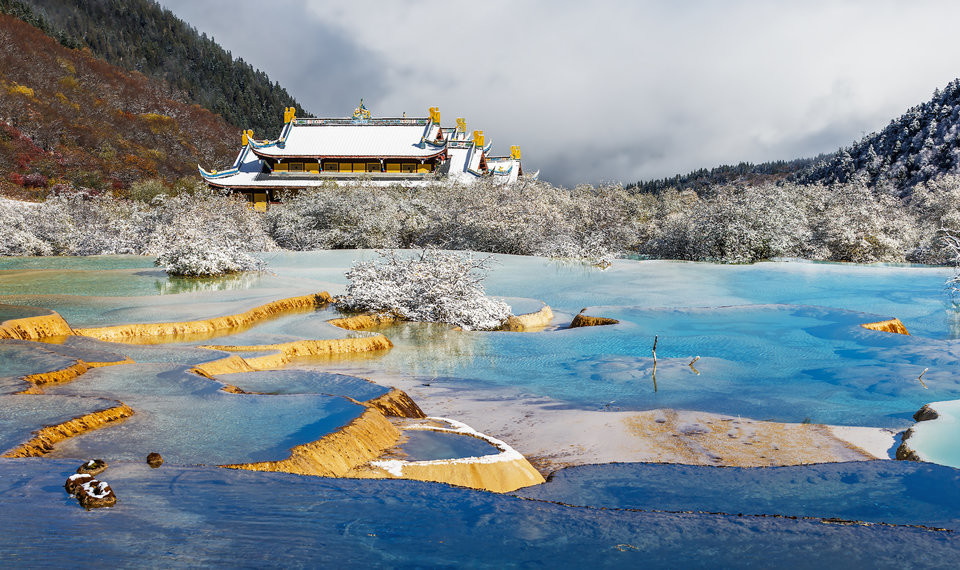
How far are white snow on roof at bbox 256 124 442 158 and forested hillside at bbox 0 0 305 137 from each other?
37.3 m

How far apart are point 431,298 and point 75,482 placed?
8.80m

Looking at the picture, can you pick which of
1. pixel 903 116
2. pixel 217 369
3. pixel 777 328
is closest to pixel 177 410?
pixel 217 369

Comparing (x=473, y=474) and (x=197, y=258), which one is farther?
(x=197, y=258)

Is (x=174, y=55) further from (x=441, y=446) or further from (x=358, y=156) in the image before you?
(x=441, y=446)

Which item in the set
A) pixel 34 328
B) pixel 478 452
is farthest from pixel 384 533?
pixel 34 328

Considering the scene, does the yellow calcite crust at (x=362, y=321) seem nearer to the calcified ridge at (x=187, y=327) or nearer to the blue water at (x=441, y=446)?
the calcified ridge at (x=187, y=327)

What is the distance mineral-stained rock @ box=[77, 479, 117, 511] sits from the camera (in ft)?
8.02

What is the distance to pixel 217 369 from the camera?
6.14 m

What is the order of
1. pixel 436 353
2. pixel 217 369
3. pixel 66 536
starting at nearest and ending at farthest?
pixel 66 536 → pixel 217 369 → pixel 436 353

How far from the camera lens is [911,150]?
37.5m

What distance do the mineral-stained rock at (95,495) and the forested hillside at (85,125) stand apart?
1718 inches

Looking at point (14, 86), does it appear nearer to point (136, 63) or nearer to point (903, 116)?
point (136, 63)

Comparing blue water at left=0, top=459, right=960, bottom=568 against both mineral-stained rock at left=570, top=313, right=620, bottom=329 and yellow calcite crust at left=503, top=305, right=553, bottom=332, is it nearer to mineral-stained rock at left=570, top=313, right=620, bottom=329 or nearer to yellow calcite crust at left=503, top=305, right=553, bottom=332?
mineral-stained rock at left=570, top=313, right=620, bottom=329

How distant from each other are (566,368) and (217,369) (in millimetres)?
3905
